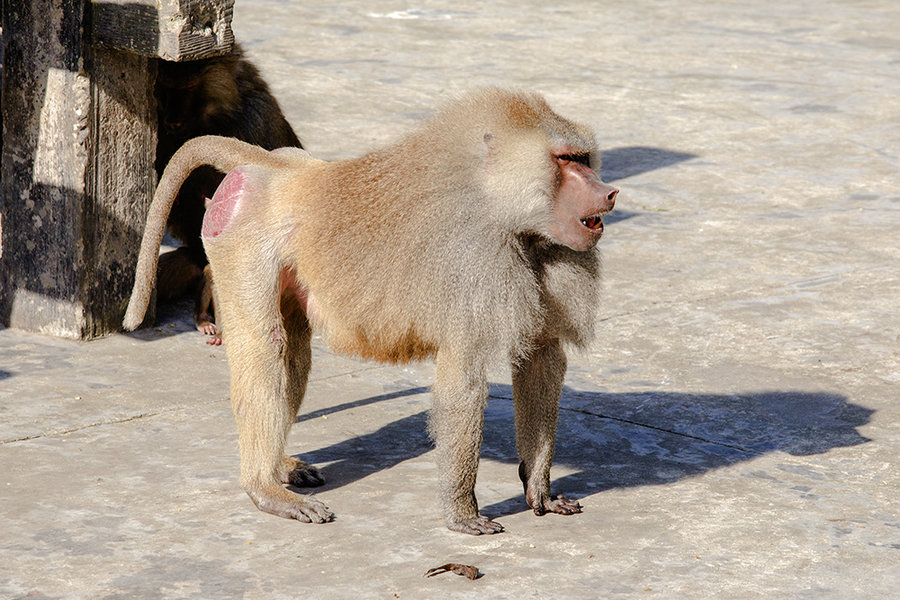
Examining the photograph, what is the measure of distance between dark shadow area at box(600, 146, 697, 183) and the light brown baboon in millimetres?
4388

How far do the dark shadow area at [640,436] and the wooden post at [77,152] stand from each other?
1.31 meters

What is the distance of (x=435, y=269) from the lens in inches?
140

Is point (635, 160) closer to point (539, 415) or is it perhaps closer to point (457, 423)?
point (539, 415)

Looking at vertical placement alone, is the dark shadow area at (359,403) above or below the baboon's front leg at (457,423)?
below

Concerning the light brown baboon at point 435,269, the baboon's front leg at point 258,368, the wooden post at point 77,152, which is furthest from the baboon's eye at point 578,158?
the wooden post at point 77,152

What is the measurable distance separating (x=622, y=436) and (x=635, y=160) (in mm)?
4230

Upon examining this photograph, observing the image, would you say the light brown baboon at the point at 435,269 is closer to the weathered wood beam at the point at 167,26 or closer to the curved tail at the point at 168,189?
the curved tail at the point at 168,189

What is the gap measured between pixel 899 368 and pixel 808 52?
7.21 metres

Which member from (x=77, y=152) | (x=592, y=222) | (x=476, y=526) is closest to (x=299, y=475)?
(x=476, y=526)

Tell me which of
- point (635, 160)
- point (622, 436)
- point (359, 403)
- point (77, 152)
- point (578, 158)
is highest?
point (578, 158)

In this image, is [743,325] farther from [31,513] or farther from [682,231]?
[31,513]

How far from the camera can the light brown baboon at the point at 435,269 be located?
353 cm

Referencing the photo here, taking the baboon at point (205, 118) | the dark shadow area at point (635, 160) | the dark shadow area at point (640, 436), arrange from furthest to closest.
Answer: the dark shadow area at point (635, 160), the baboon at point (205, 118), the dark shadow area at point (640, 436)

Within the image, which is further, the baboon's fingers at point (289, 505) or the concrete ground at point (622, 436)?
the baboon's fingers at point (289, 505)
